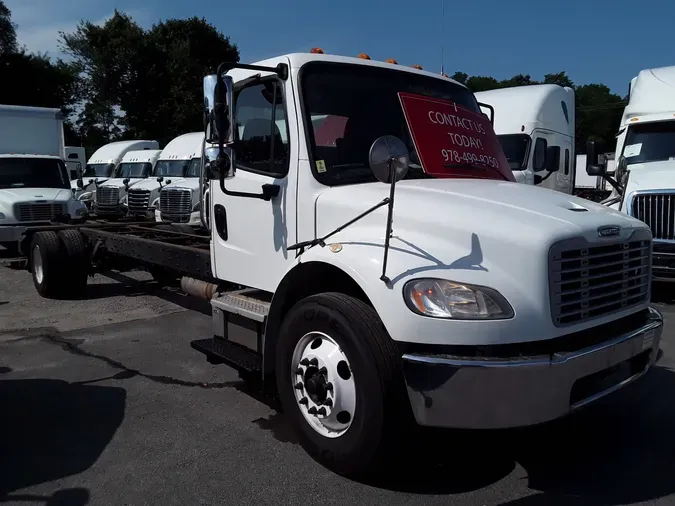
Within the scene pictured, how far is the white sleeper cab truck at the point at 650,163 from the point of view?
26.9 ft

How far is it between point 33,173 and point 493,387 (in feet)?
43.1

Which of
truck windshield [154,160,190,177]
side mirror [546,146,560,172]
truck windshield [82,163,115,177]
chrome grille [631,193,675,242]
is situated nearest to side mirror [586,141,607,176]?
chrome grille [631,193,675,242]

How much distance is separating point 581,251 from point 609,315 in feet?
1.60

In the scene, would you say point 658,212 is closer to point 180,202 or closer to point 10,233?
point 180,202

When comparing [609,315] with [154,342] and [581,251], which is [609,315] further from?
[154,342]

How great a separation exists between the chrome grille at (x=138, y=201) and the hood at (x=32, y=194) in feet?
16.2

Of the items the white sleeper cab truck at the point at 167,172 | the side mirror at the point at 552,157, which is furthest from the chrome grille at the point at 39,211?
the side mirror at the point at 552,157

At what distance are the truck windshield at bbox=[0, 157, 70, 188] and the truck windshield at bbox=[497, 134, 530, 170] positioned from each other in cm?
940

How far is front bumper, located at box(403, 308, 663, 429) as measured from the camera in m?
3.04

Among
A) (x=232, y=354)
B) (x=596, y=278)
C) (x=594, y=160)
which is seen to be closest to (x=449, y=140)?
(x=596, y=278)

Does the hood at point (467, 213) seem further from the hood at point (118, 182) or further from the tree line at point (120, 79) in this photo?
the tree line at point (120, 79)

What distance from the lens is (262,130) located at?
445 centimetres

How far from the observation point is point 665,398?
4.91m

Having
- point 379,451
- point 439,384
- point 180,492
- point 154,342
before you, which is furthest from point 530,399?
point 154,342
